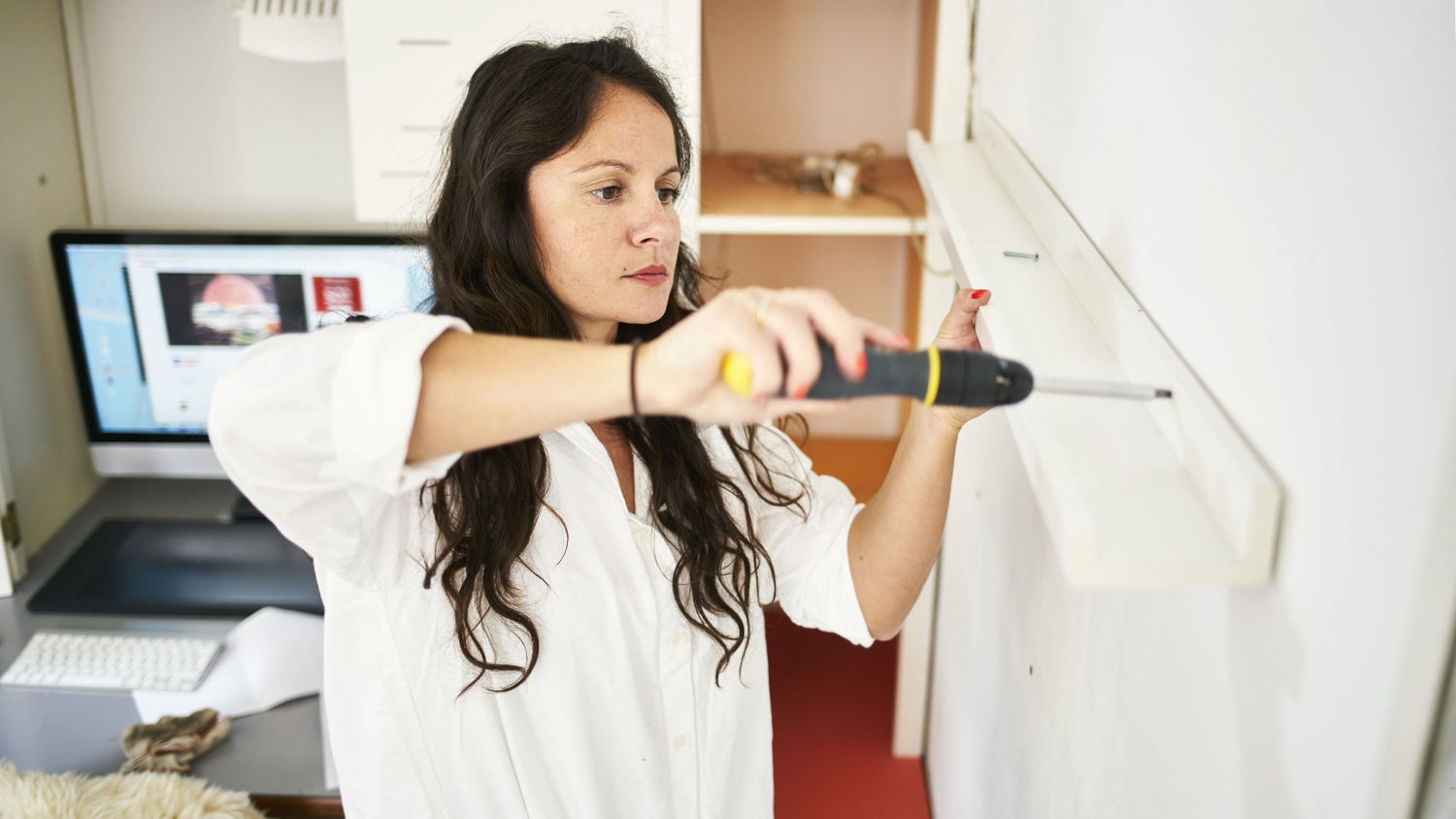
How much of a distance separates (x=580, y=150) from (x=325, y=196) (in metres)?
1.15

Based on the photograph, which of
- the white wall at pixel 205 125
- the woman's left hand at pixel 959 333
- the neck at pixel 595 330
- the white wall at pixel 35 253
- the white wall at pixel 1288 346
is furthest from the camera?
the white wall at pixel 205 125

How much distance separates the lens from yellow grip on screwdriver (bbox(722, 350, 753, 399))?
1.55 ft

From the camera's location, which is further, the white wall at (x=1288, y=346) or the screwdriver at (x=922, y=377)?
the screwdriver at (x=922, y=377)

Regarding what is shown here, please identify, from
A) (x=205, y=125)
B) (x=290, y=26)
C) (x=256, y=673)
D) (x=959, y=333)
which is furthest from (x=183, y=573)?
(x=959, y=333)

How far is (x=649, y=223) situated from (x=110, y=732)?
1089 mm

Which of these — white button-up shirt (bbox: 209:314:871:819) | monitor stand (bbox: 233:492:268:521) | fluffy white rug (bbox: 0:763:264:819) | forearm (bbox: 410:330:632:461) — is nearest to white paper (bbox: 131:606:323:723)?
fluffy white rug (bbox: 0:763:264:819)

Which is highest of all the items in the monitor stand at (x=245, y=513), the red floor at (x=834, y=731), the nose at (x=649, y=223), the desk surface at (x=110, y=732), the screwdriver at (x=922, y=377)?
the nose at (x=649, y=223)

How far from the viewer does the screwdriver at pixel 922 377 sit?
0.48 m

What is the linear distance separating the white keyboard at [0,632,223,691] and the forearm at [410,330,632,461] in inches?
43.7

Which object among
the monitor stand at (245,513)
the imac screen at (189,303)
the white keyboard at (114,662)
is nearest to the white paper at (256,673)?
the white keyboard at (114,662)

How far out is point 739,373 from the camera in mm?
476

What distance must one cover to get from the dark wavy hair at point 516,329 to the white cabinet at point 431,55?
0.33m

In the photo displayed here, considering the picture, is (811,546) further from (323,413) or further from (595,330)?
(323,413)

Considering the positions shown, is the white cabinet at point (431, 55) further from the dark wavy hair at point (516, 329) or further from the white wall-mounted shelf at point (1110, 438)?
the white wall-mounted shelf at point (1110, 438)
